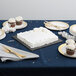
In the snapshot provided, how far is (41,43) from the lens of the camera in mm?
1325

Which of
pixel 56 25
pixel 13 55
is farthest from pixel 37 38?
pixel 56 25

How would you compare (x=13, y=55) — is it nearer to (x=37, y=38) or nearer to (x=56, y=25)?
(x=37, y=38)

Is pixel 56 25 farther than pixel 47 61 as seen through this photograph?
Yes

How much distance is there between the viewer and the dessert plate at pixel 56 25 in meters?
1.64

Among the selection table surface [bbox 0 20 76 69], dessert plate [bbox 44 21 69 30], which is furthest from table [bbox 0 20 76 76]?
dessert plate [bbox 44 21 69 30]

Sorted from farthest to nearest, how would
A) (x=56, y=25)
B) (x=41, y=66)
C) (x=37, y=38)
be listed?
1. (x=56, y=25)
2. (x=37, y=38)
3. (x=41, y=66)

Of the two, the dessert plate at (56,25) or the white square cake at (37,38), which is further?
the dessert plate at (56,25)

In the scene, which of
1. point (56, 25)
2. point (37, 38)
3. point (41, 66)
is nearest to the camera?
point (41, 66)

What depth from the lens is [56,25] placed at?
171 centimetres

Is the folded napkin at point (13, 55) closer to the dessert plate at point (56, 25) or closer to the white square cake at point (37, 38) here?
the white square cake at point (37, 38)

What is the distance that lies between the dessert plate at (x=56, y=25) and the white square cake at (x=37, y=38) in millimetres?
207

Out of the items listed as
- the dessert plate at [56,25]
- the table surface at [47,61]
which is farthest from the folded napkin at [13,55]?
the dessert plate at [56,25]

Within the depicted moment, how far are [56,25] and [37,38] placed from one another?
1.35 feet
